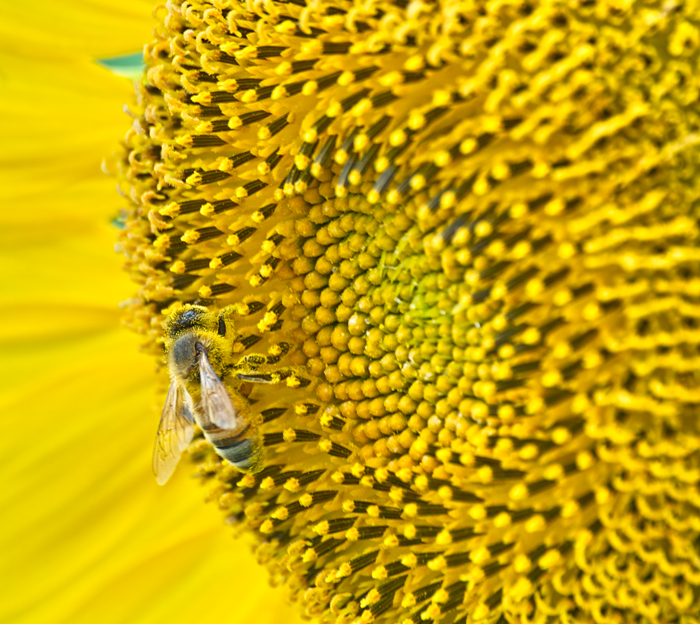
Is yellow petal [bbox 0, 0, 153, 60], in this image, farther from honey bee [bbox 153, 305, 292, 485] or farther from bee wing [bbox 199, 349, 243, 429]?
bee wing [bbox 199, 349, 243, 429]

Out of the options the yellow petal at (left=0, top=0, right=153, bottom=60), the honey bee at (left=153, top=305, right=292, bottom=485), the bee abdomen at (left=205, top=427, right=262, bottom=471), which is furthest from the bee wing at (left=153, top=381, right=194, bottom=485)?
the yellow petal at (left=0, top=0, right=153, bottom=60)

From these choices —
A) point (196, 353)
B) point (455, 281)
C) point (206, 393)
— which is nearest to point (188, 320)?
point (196, 353)

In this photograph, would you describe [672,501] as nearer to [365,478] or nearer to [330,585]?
[365,478]

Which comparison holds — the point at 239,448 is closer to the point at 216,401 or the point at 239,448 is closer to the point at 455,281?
the point at 216,401

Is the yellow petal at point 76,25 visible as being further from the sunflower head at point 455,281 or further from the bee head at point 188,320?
the bee head at point 188,320

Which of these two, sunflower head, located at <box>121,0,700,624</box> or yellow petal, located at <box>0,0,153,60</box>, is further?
yellow petal, located at <box>0,0,153,60</box>

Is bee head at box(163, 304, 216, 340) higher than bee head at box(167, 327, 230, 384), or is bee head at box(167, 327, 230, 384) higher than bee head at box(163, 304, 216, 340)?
bee head at box(163, 304, 216, 340)
